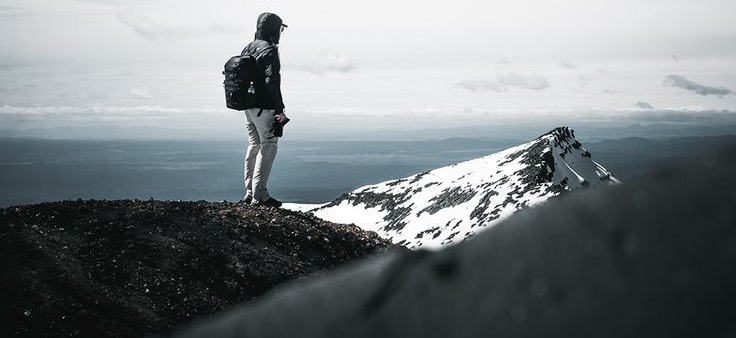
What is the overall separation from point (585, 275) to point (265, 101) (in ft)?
41.8

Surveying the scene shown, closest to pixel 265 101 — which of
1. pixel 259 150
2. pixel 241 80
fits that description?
pixel 241 80

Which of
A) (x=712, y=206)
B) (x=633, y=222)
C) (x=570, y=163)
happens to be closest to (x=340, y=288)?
(x=633, y=222)

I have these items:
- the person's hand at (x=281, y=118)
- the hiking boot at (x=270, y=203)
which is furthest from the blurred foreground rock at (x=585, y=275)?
the hiking boot at (x=270, y=203)

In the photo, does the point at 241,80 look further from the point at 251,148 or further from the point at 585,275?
the point at 585,275

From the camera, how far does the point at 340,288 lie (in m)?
1.34

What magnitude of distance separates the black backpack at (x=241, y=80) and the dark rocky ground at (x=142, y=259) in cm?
224

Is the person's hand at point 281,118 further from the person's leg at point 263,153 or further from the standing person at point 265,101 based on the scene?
the person's leg at point 263,153

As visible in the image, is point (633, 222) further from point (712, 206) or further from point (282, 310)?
point (282, 310)

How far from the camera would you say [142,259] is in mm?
11242

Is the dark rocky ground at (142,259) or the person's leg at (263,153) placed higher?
the person's leg at (263,153)

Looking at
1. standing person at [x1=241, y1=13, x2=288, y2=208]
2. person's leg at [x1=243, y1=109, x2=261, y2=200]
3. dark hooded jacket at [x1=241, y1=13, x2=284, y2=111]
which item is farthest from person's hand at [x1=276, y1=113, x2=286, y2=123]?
person's leg at [x1=243, y1=109, x2=261, y2=200]

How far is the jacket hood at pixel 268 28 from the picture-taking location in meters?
13.7

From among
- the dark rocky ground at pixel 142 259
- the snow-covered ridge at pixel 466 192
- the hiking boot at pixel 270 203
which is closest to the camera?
the dark rocky ground at pixel 142 259

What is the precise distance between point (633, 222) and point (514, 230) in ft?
0.63
